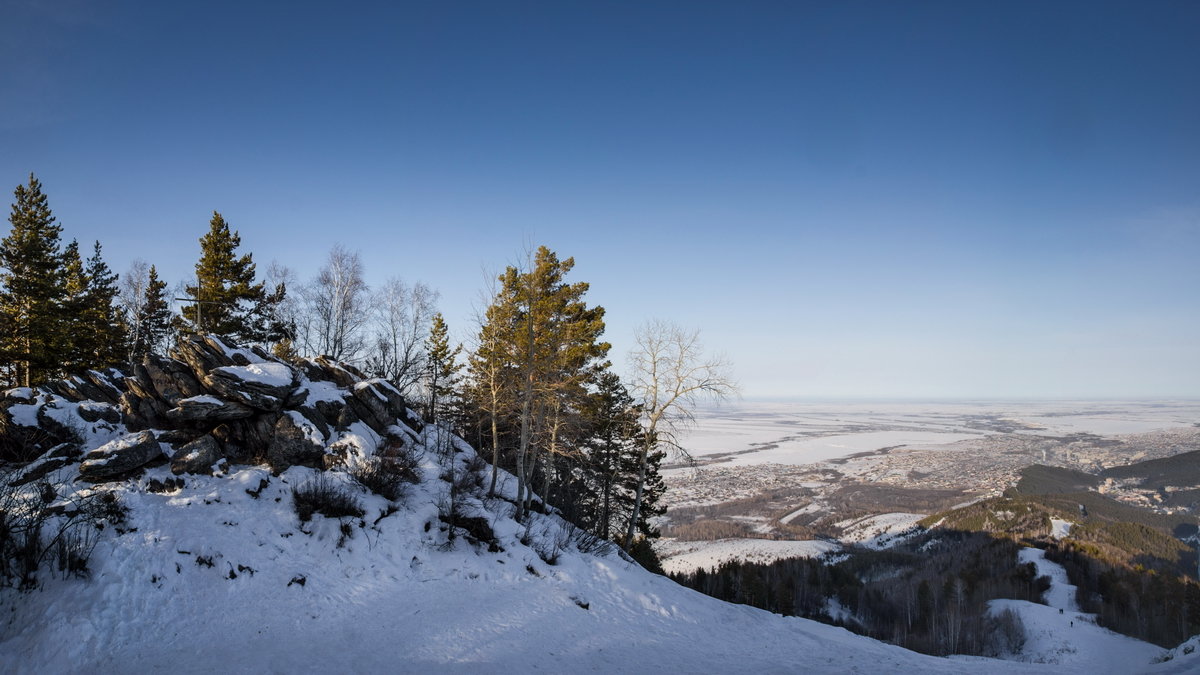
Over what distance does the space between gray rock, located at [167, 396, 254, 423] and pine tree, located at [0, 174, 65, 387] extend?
46.7 ft

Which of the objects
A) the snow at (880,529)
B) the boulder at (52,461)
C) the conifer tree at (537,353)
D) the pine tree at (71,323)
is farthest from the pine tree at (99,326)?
the snow at (880,529)

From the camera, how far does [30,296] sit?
20.0m

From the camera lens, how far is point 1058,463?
445ft

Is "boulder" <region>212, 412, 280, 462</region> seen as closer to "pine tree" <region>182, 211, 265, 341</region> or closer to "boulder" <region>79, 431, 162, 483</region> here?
"boulder" <region>79, 431, 162, 483</region>

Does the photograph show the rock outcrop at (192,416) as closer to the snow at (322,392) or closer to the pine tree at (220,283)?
the snow at (322,392)

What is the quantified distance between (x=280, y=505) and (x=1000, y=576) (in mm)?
75717

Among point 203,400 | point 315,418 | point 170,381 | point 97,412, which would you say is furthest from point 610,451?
point 97,412

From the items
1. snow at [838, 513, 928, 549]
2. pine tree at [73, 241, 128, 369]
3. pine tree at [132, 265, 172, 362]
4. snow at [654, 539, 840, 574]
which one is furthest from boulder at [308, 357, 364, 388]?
snow at [838, 513, 928, 549]

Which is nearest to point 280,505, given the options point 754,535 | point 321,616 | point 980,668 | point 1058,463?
point 321,616

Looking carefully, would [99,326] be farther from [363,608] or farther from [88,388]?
[363,608]

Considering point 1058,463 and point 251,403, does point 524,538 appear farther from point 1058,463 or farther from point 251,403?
point 1058,463

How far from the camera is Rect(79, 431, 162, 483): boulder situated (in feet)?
33.1

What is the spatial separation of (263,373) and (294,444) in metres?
2.91

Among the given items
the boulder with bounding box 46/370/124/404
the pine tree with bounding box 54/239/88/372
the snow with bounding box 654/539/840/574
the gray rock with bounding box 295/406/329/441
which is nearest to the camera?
the gray rock with bounding box 295/406/329/441
